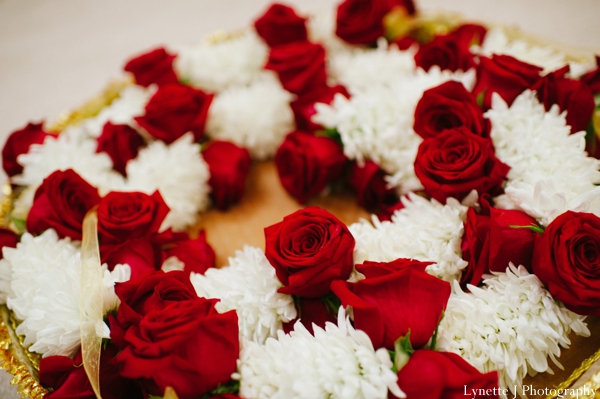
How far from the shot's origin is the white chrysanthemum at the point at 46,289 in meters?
0.56

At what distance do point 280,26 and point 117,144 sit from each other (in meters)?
0.44

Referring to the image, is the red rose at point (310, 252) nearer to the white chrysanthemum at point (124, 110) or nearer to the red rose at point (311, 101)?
the red rose at point (311, 101)

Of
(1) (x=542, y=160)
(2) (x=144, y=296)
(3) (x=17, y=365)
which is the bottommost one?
(3) (x=17, y=365)

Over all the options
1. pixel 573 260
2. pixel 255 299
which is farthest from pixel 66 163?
pixel 573 260

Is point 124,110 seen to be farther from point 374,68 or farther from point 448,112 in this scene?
point 448,112

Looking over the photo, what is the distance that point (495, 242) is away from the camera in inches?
20.9

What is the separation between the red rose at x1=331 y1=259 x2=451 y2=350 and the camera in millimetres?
463

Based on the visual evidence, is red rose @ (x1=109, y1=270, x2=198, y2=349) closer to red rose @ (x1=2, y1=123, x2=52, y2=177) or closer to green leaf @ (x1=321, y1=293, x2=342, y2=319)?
green leaf @ (x1=321, y1=293, x2=342, y2=319)

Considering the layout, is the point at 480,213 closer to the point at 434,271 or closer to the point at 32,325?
the point at 434,271

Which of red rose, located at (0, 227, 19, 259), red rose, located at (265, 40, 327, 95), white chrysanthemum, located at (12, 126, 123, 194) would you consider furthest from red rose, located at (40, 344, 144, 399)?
red rose, located at (265, 40, 327, 95)

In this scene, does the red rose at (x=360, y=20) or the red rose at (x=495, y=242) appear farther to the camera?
the red rose at (x=360, y=20)

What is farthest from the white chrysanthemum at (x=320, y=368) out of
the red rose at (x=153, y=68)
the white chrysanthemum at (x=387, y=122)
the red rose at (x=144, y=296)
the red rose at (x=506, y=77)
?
the red rose at (x=153, y=68)

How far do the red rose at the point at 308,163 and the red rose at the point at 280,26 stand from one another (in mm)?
299

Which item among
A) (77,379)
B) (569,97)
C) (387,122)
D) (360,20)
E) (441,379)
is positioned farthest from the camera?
(360,20)
